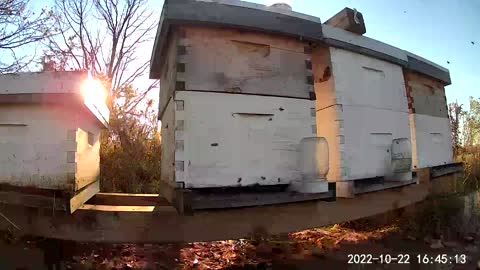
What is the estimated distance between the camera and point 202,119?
11.1ft

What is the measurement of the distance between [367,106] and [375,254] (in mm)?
2028

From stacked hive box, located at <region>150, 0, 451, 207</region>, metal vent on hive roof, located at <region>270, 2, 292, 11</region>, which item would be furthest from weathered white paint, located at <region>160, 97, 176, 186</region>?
metal vent on hive roof, located at <region>270, 2, 292, 11</region>

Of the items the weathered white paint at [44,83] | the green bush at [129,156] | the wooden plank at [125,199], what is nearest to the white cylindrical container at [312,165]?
the wooden plank at [125,199]

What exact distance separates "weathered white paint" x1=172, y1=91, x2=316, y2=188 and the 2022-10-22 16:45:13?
1.78m

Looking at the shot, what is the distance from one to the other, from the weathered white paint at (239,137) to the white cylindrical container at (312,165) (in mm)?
85

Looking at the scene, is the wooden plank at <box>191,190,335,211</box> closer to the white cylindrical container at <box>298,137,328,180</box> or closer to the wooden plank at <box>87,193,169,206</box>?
the white cylindrical container at <box>298,137,328,180</box>

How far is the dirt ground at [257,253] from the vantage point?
390 cm

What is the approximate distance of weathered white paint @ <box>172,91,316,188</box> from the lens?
3.34m

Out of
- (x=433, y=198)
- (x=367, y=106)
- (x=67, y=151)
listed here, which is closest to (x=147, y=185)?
(x=67, y=151)

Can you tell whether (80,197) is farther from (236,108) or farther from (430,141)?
(430,141)

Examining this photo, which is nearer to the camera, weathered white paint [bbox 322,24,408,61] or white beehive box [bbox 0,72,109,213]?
white beehive box [bbox 0,72,109,213]

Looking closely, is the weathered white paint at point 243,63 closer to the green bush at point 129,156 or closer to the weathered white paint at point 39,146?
the weathered white paint at point 39,146

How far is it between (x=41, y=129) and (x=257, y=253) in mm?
3086

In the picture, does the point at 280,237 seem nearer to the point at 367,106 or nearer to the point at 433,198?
the point at 367,106
